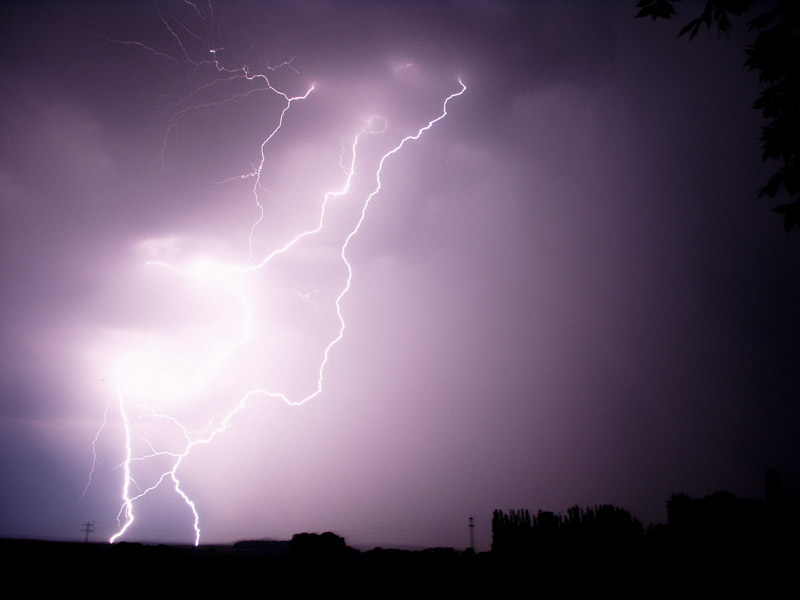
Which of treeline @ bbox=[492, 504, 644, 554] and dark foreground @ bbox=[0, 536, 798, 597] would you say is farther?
treeline @ bbox=[492, 504, 644, 554]

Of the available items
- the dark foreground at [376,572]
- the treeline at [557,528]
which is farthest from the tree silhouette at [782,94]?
the treeline at [557,528]

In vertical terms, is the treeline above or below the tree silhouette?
below

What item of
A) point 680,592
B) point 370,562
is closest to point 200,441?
point 370,562

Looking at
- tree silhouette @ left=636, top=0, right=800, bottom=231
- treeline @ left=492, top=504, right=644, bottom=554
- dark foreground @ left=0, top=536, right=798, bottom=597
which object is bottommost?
treeline @ left=492, top=504, right=644, bottom=554

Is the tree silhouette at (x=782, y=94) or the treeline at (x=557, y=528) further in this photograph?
the treeline at (x=557, y=528)

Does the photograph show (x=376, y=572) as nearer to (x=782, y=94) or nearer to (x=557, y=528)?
(x=782, y=94)

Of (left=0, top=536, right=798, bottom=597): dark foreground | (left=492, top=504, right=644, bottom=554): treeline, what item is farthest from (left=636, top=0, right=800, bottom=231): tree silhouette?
(left=492, top=504, right=644, bottom=554): treeline

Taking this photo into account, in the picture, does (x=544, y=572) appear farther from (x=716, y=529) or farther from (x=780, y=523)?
(x=716, y=529)

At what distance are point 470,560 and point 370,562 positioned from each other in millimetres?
1311

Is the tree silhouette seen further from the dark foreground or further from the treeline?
the treeline

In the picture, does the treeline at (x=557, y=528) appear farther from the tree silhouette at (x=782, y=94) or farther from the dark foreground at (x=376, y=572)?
the tree silhouette at (x=782, y=94)

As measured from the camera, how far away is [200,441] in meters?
15.1

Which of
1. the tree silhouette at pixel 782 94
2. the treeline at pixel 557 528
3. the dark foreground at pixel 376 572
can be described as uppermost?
the tree silhouette at pixel 782 94

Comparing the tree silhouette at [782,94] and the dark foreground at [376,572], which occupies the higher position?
the tree silhouette at [782,94]
